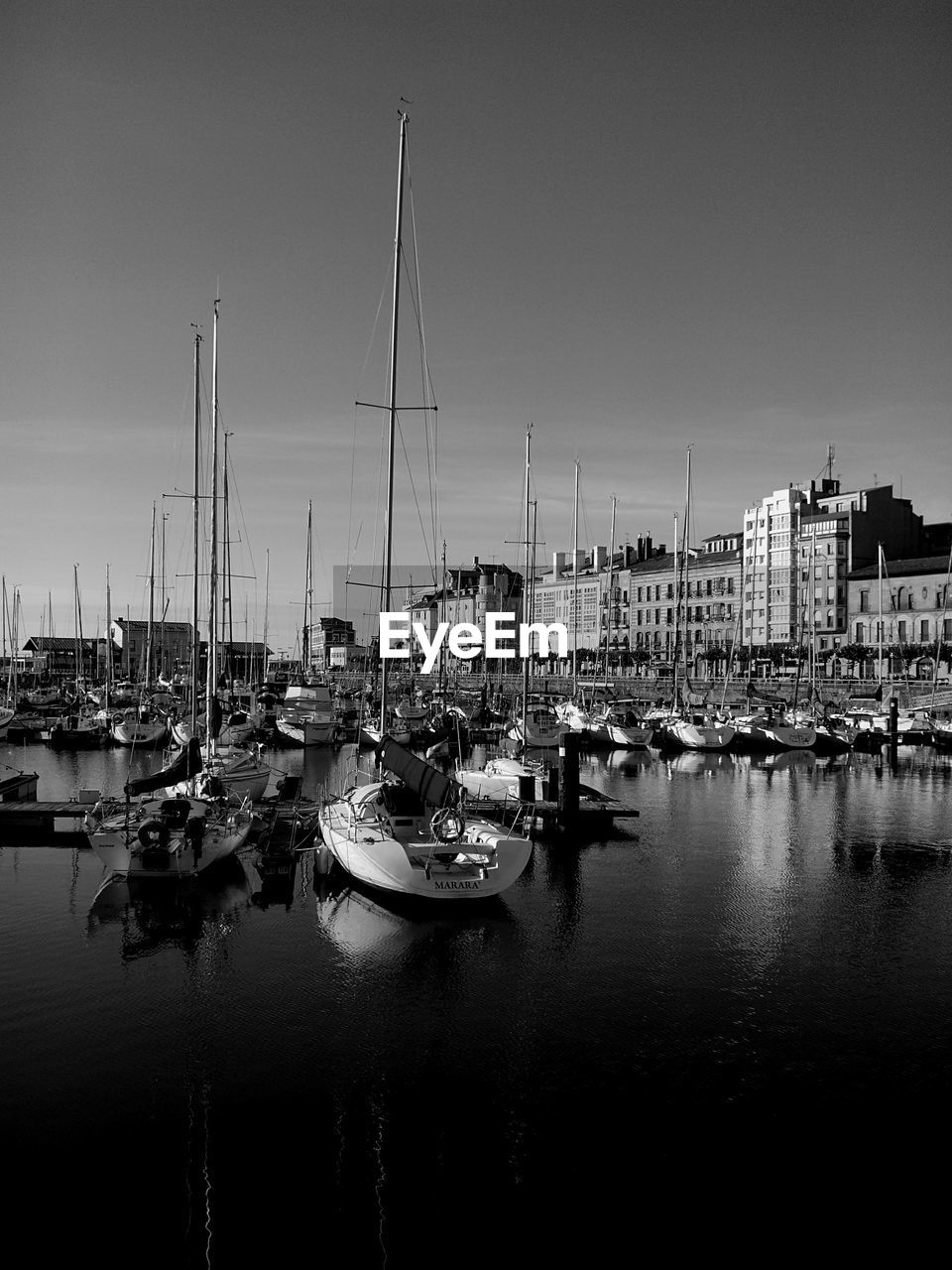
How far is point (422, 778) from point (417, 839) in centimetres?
177

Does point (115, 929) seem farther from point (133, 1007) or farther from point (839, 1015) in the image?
point (839, 1015)

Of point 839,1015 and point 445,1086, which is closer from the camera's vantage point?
point 445,1086

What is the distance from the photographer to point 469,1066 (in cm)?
1605

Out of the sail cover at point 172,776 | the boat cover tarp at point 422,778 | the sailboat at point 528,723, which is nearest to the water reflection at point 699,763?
the sailboat at point 528,723

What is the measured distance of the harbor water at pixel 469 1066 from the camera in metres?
12.0

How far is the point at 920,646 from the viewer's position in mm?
105000

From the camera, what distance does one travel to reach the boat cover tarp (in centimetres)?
2608

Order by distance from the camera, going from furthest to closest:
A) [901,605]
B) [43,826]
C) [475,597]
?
1. [475,597]
2. [901,605]
3. [43,826]

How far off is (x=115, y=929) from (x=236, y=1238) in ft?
43.7

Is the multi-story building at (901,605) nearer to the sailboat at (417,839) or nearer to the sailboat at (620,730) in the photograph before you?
the sailboat at (620,730)

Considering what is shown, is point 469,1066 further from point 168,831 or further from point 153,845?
point 168,831

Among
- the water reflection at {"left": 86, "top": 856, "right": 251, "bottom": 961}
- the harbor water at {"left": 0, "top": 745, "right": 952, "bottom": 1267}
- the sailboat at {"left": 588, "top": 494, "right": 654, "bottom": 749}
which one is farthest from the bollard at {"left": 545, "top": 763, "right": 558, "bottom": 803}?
the sailboat at {"left": 588, "top": 494, "right": 654, "bottom": 749}

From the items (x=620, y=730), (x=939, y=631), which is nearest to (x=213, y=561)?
(x=620, y=730)

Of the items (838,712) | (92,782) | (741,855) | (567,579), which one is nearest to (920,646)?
(838,712)
